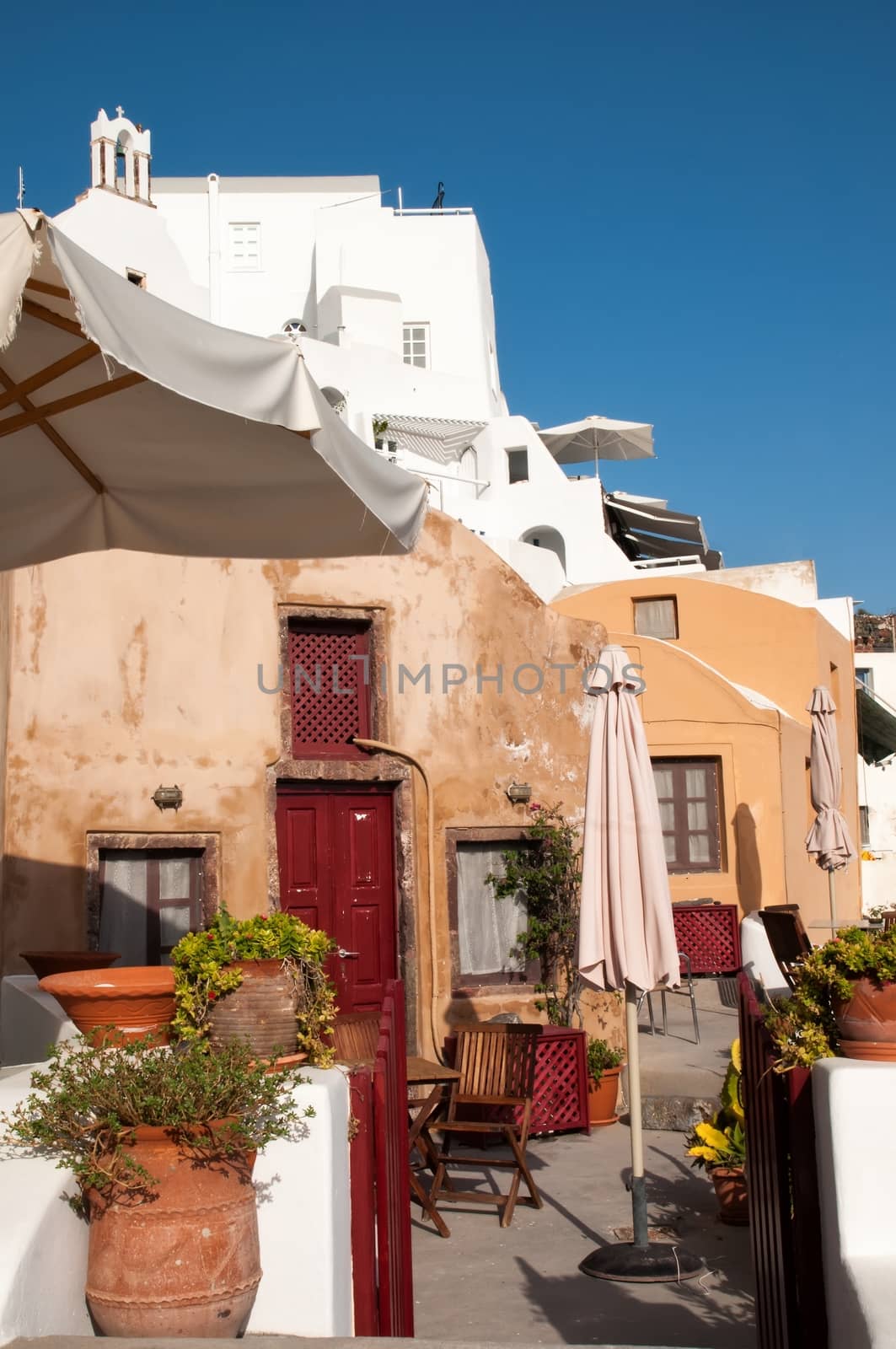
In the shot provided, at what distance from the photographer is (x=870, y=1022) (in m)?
3.59

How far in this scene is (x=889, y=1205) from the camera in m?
3.18

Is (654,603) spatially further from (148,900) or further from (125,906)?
(125,906)

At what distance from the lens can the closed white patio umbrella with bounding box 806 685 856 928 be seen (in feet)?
48.9

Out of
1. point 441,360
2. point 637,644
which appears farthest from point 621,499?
point 637,644

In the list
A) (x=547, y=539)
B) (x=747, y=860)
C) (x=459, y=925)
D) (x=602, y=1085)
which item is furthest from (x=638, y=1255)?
(x=547, y=539)

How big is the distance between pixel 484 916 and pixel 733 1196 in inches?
164

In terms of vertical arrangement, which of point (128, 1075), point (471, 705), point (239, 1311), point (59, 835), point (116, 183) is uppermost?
point (116, 183)

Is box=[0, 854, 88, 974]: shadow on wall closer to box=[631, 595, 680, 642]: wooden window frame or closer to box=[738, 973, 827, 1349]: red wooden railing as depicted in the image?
box=[738, 973, 827, 1349]: red wooden railing

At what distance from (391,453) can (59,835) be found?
24.5 m

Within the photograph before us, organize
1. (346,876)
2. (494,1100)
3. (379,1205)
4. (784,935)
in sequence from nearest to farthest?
1. (379,1205)
2. (494,1100)
3. (784,935)
4. (346,876)

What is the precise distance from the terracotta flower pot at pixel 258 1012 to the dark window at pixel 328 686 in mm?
7017

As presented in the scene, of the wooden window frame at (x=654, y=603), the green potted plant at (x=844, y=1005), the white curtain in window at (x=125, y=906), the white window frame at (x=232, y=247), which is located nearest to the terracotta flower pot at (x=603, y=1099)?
the white curtain in window at (x=125, y=906)

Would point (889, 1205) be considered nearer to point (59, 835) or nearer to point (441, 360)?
point (59, 835)

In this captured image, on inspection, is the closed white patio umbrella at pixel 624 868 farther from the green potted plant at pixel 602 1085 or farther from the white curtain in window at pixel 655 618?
the white curtain in window at pixel 655 618
